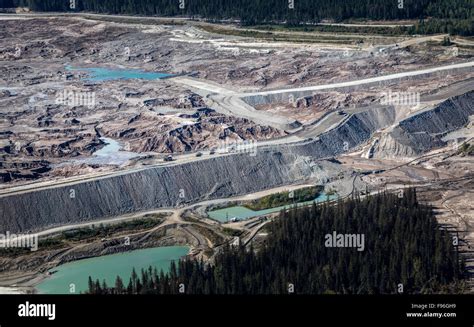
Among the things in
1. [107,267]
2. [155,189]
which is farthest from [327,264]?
[155,189]

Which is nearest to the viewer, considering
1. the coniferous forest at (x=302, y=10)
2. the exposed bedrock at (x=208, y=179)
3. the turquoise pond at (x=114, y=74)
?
the exposed bedrock at (x=208, y=179)

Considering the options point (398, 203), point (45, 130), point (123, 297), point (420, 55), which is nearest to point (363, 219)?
point (398, 203)

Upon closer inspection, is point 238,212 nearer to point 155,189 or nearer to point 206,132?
point 155,189

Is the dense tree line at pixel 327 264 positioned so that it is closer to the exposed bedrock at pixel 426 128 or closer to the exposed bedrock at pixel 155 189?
the exposed bedrock at pixel 155 189

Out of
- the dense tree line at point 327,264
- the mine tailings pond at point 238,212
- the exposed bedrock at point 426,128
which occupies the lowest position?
the mine tailings pond at point 238,212

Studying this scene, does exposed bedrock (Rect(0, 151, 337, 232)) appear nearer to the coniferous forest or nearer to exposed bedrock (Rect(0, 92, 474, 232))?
exposed bedrock (Rect(0, 92, 474, 232))

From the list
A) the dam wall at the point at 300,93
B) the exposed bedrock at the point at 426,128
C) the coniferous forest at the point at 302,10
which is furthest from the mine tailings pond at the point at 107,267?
the coniferous forest at the point at 302,10
